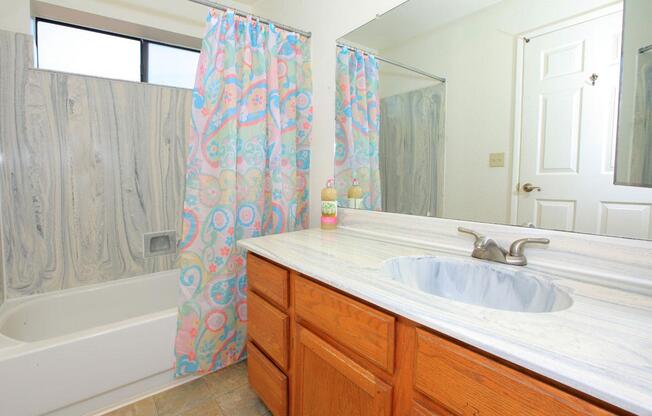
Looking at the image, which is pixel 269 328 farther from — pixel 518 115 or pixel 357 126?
pixel 518 115

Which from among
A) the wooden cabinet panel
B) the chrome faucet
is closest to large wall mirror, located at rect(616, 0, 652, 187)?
the chrome faucet

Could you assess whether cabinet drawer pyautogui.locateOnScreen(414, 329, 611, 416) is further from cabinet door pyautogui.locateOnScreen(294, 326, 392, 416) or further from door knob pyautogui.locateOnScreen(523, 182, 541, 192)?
door knob pyautogui.locateOnScreen(523, 182, 541, 192)

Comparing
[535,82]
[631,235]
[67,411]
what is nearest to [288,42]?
[535,82]

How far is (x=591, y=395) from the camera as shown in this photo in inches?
16.4

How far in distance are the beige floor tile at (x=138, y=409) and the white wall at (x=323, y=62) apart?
4.08 ft

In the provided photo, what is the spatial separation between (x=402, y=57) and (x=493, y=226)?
85 centimetres

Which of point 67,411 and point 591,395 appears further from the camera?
point 67,411

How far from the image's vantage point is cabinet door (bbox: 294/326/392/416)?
0.75 metres

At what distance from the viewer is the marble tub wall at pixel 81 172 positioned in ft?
5.60

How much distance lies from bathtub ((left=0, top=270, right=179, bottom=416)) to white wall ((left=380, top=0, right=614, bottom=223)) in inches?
60.7

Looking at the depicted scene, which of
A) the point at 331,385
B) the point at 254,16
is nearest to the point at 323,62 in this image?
the point at 254,16

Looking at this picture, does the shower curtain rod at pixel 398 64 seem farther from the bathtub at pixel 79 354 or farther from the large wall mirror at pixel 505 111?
the bathtub at pixel 79 354

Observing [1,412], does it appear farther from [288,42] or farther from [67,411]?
[288,42]

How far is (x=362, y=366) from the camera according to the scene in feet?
2.61
